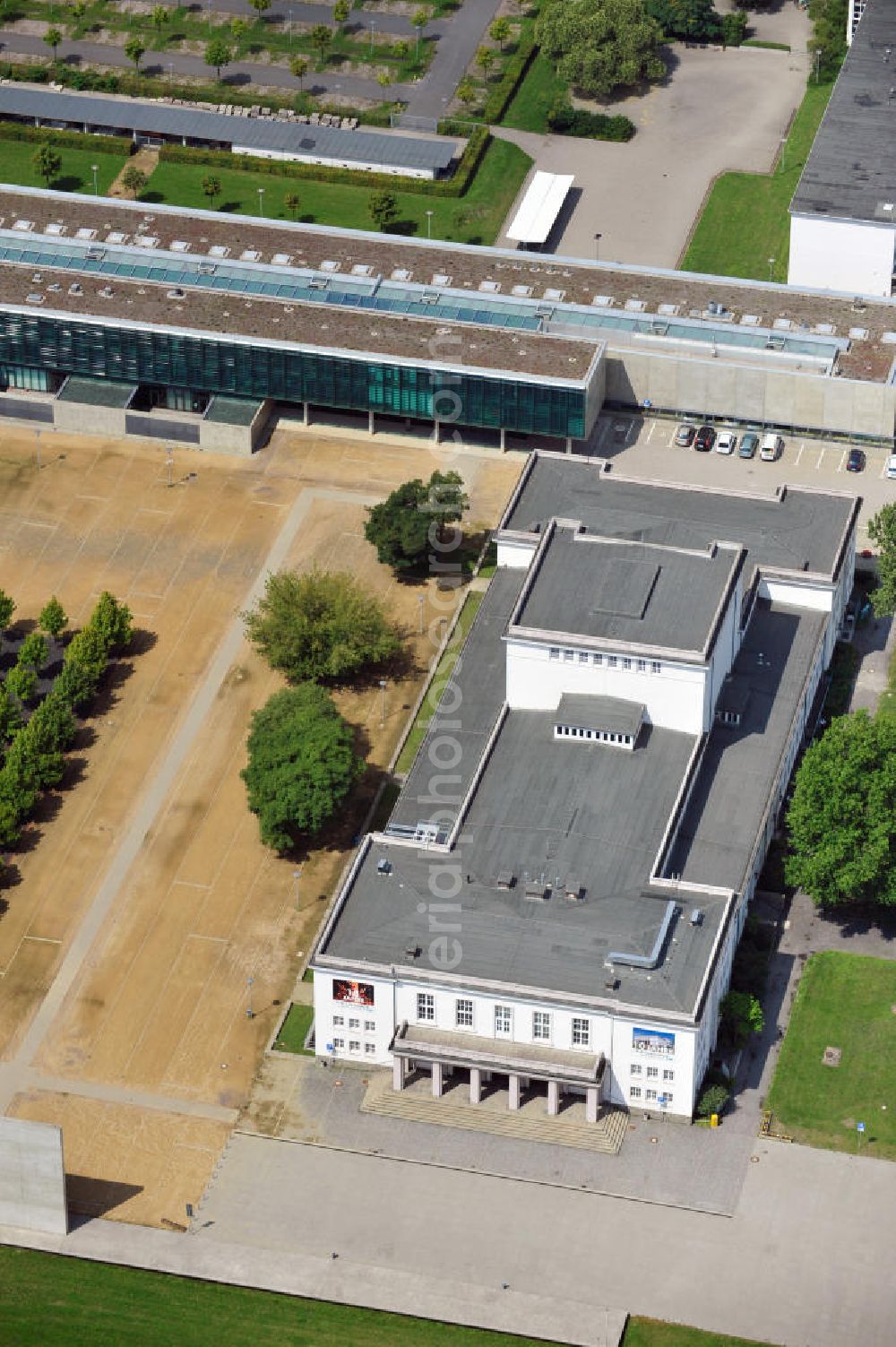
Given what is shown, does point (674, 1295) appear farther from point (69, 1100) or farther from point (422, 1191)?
point (69, 1100)

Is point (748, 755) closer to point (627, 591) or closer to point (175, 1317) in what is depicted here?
point (627, 591)

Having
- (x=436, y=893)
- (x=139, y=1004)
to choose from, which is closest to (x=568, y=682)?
(x=436, y=893)

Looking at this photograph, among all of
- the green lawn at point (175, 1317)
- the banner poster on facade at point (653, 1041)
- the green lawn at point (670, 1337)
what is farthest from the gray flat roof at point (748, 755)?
the green lawn at point (175, 1317)

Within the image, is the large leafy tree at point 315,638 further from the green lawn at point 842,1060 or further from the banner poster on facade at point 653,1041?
the banner poster on facade at point 653,1041

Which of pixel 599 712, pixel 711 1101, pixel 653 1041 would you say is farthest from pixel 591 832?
pixel 711 1101

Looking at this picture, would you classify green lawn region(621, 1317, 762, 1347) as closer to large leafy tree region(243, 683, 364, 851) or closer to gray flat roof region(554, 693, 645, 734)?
gray flat roof region(554, 693, 645, 734)

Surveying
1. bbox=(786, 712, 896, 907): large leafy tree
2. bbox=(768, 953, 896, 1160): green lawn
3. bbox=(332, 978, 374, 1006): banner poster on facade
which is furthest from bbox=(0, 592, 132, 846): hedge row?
bbox=(768, 953, 896, 1160): green lawn

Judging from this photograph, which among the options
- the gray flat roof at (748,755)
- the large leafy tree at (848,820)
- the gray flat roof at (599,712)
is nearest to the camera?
the large leafy tree at (848,820)

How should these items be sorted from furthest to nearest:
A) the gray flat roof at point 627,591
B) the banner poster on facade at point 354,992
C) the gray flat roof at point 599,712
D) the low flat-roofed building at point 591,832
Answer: the gray flat roof at point 627,591 < the gray flat roof at point 599,712 < the banner poster on facade at point 354,992 < the low flat-roofed building at point 591,832
